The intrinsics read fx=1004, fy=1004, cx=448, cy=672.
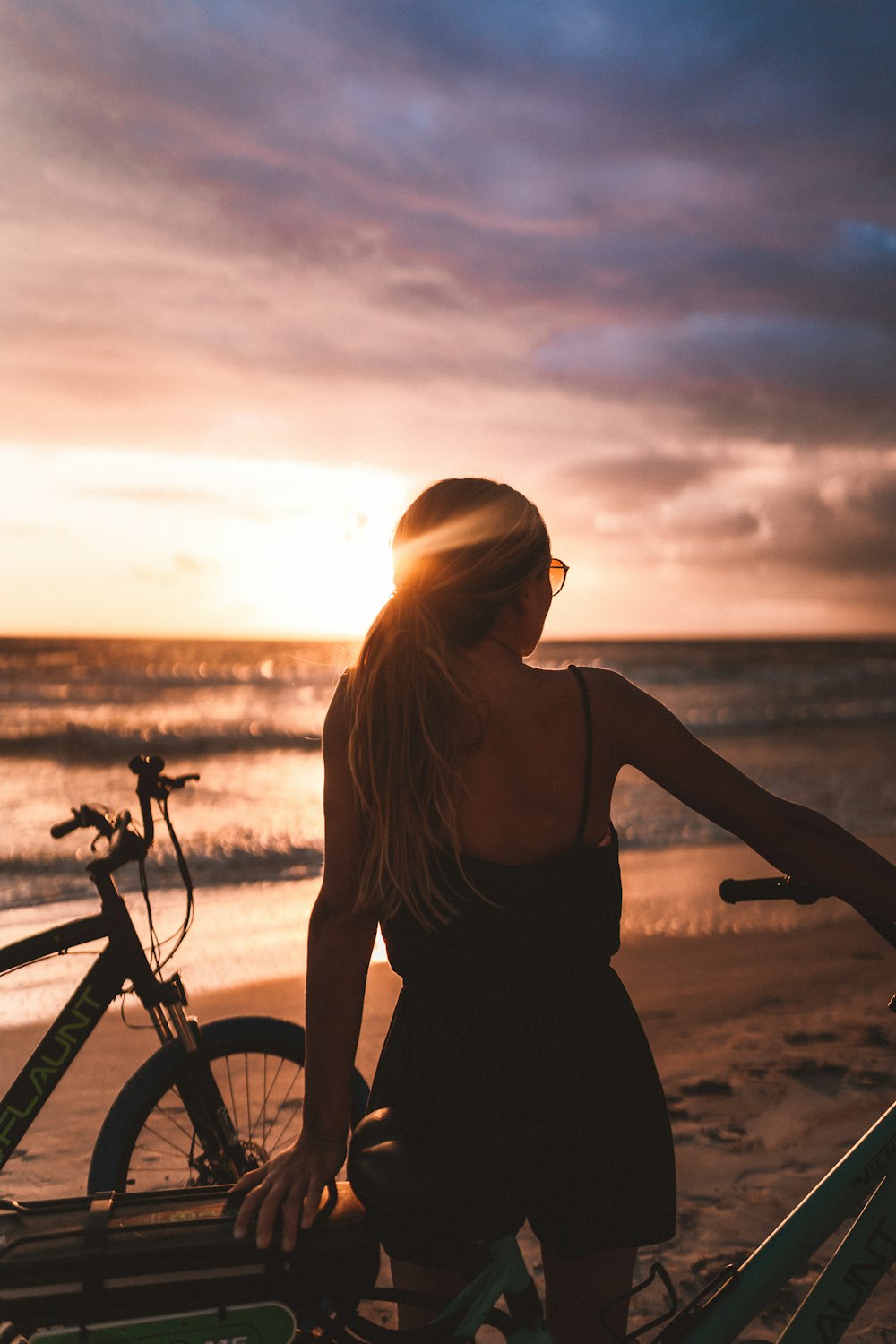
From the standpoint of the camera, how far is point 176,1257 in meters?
1.40

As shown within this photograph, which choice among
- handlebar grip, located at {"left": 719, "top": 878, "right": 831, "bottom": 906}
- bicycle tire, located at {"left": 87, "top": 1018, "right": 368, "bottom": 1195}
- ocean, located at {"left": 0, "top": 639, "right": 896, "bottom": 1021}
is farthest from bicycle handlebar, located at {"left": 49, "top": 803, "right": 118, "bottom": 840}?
handlebar grip, located at {"left": 719, "top": 878, "right": 831, "bottom": 906}

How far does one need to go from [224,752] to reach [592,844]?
2107 centimetres

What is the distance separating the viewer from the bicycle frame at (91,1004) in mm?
2824

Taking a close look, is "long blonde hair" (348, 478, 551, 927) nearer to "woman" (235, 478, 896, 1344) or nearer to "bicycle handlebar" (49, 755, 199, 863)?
"woman" (235, 478, 896, 1344)

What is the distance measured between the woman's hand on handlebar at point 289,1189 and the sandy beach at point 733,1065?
2.07 m

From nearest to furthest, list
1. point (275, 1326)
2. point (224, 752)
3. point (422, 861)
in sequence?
point (275, 1326)
point (422, 861)
point (224, 752)

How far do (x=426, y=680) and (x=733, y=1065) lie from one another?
4.12 meters

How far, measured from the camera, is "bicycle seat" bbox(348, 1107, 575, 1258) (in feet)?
4.49

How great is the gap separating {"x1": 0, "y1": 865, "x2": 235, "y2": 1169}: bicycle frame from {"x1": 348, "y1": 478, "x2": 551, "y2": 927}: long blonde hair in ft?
4.92

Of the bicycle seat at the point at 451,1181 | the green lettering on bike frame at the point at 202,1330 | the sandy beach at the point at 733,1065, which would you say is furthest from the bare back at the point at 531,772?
the sandy beach at the point at 733,1065

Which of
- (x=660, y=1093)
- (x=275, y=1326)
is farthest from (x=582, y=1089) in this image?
(x=275, y=1326)

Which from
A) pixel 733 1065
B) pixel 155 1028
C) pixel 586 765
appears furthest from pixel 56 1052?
pixel 733 1065

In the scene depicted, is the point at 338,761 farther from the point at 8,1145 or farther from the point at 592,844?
the point at 8,1145

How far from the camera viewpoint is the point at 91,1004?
2.94m
